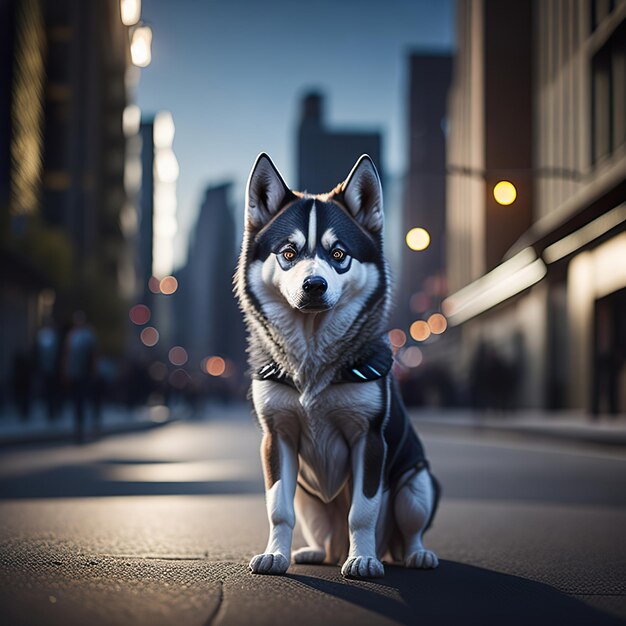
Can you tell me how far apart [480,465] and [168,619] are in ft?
35.2

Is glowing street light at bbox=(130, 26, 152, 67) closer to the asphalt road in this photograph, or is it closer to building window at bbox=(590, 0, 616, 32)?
the asphalt road

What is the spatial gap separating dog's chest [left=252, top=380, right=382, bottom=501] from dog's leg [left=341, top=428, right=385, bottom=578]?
→ 0.07 m

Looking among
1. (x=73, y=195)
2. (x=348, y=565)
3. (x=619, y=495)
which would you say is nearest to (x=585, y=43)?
(x=619, y=495)

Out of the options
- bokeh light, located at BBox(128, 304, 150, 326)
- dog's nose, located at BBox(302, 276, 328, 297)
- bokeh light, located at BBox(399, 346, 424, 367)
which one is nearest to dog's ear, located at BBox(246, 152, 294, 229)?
dog's nose, located at BBox(302, 276, 328, 297)

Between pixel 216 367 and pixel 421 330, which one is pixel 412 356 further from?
pixel 216 367

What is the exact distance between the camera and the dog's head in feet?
15.5

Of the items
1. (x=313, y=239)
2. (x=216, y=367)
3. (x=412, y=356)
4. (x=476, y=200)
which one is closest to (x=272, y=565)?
(x=313, y=239)

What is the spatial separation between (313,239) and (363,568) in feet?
4.65

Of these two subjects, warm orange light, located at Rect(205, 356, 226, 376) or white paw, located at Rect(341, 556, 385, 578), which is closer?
white paw, located at Rect(341, 556, 385, 578)

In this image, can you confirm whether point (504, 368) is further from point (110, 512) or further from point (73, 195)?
point (73, 195)

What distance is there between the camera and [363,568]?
477 cm

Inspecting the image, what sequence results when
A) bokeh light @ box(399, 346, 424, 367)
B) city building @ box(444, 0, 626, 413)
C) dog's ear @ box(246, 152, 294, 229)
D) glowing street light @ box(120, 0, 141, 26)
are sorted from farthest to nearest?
bokeh light @ box(399, 346, 424, 367) → city building @ box(444, 0, 626, 413) → glowing street light @ box(120, 0, 141, 26) → dog's ear @ box(246, 152, 294, 229)

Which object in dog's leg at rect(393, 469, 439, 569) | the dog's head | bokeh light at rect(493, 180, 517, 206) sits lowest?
dog's leg at rect(393, 469, 439, 569)

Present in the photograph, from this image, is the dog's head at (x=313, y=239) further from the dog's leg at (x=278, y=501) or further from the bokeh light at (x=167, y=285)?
the bokeh light at (x=167, y=285)
